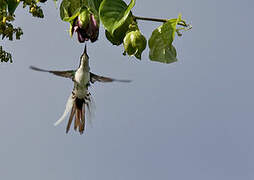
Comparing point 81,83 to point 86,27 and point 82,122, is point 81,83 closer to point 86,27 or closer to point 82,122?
point 82,122

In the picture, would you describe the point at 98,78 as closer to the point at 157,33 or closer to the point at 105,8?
the point at 157,33

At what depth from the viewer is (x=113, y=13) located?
67.8 inches

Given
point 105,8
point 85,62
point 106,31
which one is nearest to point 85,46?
point 85,62

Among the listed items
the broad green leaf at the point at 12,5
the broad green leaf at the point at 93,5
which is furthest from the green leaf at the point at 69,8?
the broad green leaf at the point at 12,5

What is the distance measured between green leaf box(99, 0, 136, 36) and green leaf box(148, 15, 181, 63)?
0.20 meters

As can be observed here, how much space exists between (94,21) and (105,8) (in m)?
0.07

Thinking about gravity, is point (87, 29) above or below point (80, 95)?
above

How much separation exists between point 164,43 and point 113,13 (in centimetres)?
34

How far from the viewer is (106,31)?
1876 mm

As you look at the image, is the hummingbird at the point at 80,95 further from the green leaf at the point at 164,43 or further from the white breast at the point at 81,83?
the green leaf at the point at 164,43

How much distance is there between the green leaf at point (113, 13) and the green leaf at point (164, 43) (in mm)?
204

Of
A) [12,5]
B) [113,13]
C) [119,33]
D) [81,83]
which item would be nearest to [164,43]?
[119,33]

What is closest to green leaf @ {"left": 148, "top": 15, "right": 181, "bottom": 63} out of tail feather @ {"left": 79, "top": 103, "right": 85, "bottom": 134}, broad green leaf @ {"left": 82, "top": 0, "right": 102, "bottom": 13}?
broad green leaf @ {"left": 82, "top": 0, "right": 102, "bottom": 13}

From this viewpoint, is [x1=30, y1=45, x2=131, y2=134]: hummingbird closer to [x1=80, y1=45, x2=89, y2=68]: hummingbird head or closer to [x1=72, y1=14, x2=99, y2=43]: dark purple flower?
[x1=80, y1=45, x2=89, y2=68]: hummingbird head
